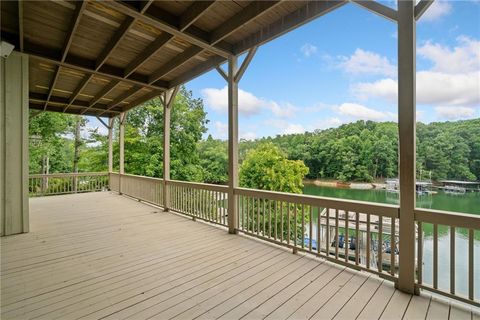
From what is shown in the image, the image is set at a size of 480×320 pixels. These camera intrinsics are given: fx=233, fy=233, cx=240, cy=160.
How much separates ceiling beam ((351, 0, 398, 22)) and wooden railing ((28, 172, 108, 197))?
34.1 feet

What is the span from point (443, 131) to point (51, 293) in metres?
10.7

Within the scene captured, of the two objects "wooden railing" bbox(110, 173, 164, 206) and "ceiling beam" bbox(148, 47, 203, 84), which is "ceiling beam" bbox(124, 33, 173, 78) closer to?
"ceiling beam" bbox(148, 47, 203, 84)

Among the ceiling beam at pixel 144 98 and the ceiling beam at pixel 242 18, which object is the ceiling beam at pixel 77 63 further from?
the ceiling beam at pixel 242 18

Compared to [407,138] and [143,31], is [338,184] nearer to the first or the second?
[407,138]

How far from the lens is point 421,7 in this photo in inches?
89.0

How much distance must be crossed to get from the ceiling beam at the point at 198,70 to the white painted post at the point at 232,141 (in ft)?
1.33

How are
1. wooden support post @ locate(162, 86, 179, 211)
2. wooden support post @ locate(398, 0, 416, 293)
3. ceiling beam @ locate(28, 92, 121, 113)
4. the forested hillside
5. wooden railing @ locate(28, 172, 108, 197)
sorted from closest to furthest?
wooden support post @ locate(398, 0, 416, 293)
wooden support post @ locate(162, 86, 179, 211)
the forested hillside
ceiling beam @ locate(28, 92, 121, 113)
wooden railing @ locate(28, 172, 108, 197)

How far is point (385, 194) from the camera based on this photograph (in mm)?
18156

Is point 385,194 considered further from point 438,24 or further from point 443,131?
point 438,24

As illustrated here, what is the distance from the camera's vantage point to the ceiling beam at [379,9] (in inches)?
96.0

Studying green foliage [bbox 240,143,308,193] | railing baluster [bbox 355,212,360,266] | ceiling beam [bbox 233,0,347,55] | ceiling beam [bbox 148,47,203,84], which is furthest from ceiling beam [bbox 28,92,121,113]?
green foliage [bbox 240,143,308,193]

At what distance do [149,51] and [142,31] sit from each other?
1.60 ft

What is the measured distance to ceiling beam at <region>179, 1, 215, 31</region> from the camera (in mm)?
3084

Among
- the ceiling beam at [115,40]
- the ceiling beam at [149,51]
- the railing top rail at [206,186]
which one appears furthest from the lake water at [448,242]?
the ceiling beam at [115,40]
